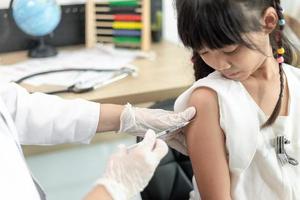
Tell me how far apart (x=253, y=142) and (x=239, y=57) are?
0.73 feet

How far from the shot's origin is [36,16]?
6.24 ft

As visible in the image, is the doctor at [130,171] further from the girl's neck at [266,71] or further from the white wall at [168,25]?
the white wall at [168,25]

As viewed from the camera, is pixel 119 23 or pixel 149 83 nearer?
pixel 149 83

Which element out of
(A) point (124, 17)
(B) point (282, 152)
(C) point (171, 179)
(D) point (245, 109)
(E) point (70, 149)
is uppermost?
(A) point (124, 17)

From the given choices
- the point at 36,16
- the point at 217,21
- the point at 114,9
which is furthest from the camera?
the point at 114,9

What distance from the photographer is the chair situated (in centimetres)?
141

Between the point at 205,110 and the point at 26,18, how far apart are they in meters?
1.07

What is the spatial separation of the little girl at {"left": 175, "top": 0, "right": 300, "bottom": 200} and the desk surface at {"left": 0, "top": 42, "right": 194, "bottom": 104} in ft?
1.40

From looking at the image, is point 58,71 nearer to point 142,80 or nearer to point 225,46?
point 142,80

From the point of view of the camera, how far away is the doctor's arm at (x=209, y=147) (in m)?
1.13

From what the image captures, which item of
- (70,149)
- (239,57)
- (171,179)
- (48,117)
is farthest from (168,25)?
(239,57)

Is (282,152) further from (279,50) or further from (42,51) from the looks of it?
(42,51)

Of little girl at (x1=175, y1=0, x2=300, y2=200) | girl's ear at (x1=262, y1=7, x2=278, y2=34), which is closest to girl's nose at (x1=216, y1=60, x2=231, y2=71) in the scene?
little girl at (x1=175, y1=0, x2=300, y2=200)

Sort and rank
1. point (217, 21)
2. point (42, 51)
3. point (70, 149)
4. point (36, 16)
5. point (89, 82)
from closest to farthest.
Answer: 1. point (217, 21)
2. point (89, 82)
3. point (36, 16)
4. point (42, 51)
5. point (70, 149)
